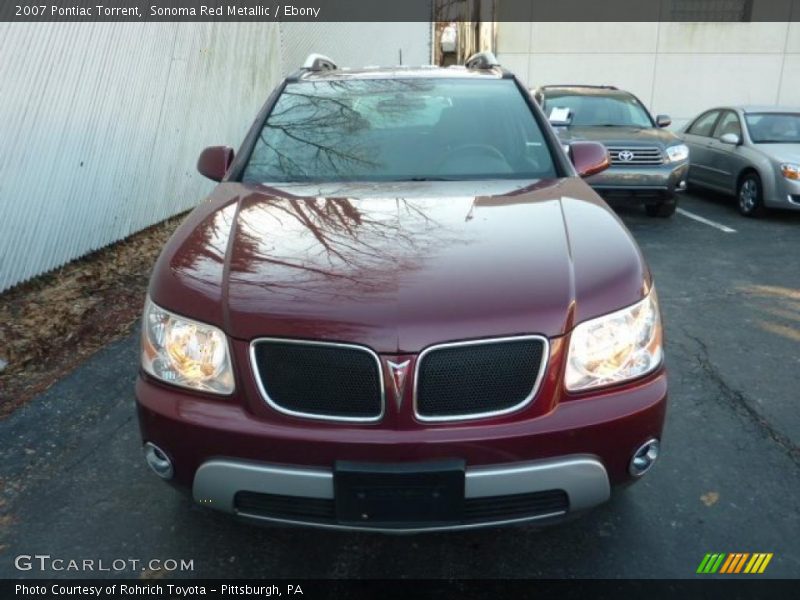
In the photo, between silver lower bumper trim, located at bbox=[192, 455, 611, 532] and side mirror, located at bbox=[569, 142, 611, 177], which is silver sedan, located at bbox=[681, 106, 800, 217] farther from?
silver lower bumper trim, located at bbox=[192, 455, 611, 532]

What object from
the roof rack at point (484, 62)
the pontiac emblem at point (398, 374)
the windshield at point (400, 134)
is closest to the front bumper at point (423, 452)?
the pontiac emblem at point (398, 374)

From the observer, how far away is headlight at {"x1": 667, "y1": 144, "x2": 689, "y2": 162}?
320 inches

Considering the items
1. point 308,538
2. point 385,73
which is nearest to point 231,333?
point 308,538

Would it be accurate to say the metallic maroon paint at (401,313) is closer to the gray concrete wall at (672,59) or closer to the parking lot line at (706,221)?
the parking lot line at (706,221)

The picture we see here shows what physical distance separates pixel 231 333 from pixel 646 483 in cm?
197

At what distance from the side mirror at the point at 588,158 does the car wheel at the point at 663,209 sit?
520cm

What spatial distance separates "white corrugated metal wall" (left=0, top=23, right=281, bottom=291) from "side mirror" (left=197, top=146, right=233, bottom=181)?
207 cm

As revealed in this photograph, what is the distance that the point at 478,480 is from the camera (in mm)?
2027

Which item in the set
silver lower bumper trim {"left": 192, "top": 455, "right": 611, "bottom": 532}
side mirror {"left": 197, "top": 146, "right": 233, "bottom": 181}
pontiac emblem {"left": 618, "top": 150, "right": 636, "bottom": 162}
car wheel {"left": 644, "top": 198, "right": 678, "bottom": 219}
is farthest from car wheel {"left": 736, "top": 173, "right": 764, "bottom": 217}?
silver lower bumper trim {"left": 192, "top": 455, "right": 611, "bottom": 532}

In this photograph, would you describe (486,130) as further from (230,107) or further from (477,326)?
(230,107)

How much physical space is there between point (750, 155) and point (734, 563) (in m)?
7.63

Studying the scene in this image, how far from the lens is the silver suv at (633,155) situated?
26.3ft
